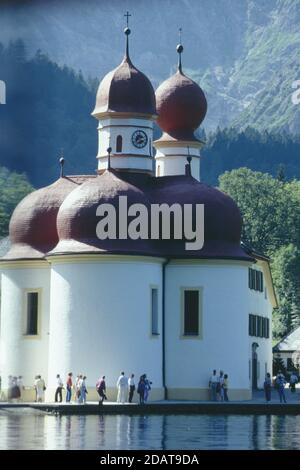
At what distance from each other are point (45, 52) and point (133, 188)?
2716 centimetres

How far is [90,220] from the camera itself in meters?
51.7

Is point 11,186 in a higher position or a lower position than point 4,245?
lower

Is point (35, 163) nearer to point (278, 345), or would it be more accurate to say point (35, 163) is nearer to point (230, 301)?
point (230, 301)

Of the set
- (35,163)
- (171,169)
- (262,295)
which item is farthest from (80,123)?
(35,163)

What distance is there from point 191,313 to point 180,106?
13641mm

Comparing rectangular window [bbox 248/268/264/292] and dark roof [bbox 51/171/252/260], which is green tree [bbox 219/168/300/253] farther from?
dark roof [bbox 51/171/252/260]

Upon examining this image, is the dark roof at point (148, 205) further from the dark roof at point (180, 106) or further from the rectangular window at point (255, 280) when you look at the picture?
the rectangular window at point (255, 280)

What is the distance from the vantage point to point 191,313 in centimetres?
5409

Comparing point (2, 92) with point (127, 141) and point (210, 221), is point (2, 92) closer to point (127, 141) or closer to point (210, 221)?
point (210, 221)

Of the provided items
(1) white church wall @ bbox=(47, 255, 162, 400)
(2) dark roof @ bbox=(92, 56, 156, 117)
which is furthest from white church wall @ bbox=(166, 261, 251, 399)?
(2) dark roof @ bbox=(92, 56, 156, 117)

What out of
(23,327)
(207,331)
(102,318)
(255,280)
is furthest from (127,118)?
(255,280)

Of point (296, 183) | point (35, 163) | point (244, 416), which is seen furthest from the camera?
point (296, 183)

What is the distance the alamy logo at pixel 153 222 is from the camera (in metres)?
51.8
